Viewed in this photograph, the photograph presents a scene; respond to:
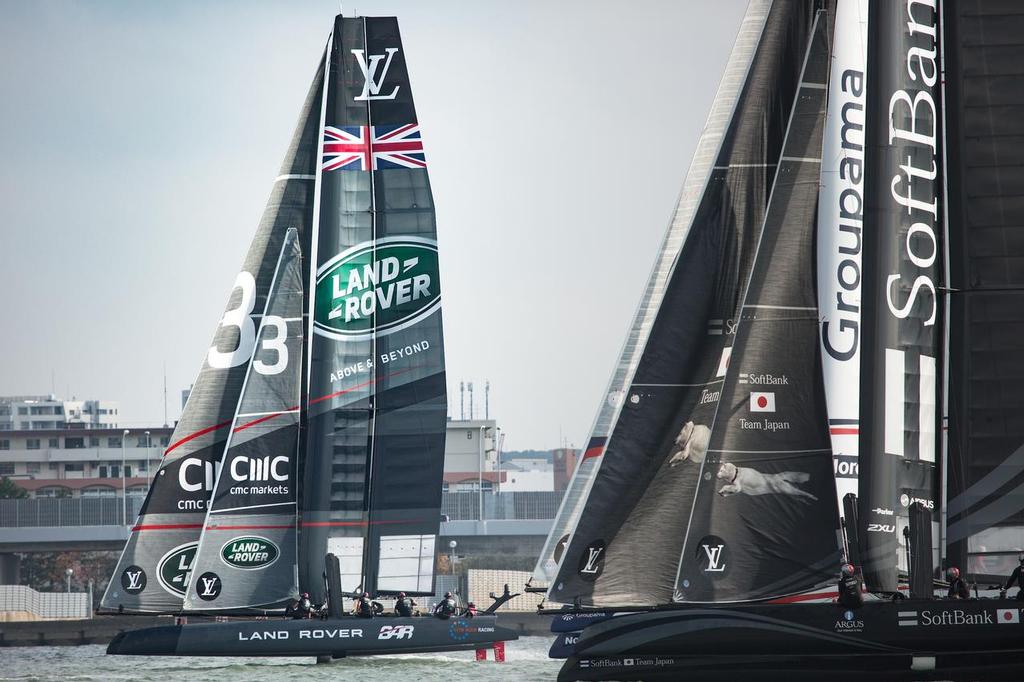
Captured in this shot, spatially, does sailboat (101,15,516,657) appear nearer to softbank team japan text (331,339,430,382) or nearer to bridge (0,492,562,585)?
softbank team japan text (331,339,430,382)

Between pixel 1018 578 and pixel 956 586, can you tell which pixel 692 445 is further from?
pixel 1018 578

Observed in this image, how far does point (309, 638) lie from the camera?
26.9 m

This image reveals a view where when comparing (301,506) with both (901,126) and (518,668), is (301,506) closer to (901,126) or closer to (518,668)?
(518,668)

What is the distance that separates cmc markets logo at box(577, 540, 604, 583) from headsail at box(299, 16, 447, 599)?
8745 millimetres

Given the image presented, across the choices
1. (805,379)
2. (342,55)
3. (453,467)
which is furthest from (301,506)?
(453,467)

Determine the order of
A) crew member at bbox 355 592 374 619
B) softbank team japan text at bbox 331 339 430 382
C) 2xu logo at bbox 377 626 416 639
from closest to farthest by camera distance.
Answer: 2xu logo at bbox 377 626 416 639 → crew member at bbox 355 592 374 619 → softbank team japan text at bbox 331 339 430 382

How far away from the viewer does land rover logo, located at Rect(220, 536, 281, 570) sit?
28359mm

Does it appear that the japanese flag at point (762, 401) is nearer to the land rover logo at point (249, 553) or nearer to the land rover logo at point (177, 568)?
the land rover logo at point (249, 553)

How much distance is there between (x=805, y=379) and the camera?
19.2m

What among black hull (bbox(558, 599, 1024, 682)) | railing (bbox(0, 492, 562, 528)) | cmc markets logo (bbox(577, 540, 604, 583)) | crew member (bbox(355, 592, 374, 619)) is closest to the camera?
black hull (bbox(558, 599, 1024, 682))

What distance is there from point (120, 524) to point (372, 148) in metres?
44.2

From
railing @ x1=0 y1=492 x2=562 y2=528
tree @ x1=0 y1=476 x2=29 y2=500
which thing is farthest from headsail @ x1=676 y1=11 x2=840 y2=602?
tree @ x1=0 y1=476 x2=29 y2=500

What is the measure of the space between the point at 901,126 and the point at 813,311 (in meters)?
2.58

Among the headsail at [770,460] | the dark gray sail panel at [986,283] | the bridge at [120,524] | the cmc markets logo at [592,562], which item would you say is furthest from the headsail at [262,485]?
the bridge at [120,524]
